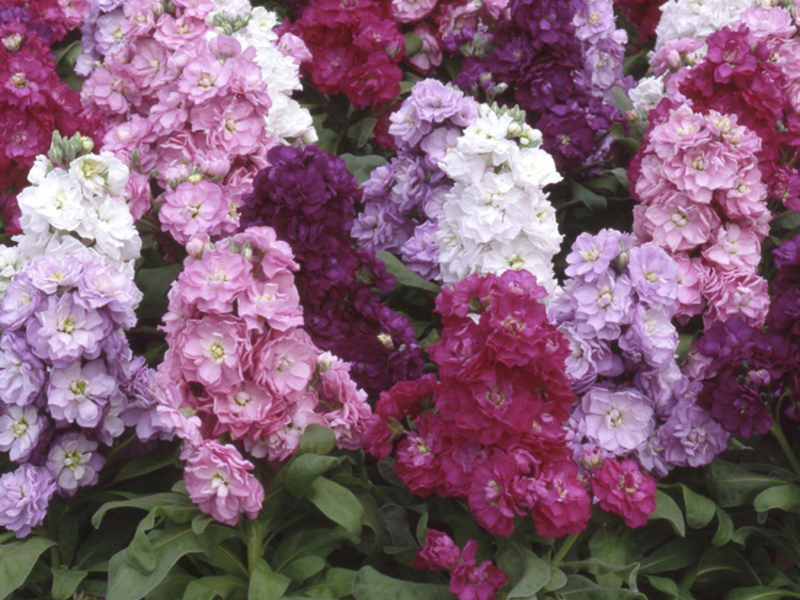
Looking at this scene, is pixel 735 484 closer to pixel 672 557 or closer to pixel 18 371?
pixel 672 557

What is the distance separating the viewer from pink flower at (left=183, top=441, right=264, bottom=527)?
2488mm

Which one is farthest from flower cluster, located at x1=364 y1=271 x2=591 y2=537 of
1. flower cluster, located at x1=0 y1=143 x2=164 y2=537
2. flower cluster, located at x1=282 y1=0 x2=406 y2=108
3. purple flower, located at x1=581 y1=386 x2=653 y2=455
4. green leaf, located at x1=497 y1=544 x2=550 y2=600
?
flower cluster, located at x1=282 y1=0 x2=406 y2=108

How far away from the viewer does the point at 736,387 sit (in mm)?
2781

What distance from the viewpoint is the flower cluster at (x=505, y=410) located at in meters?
2.43

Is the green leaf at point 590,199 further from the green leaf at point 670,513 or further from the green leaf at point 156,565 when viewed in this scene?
the green leaf at point 156,565

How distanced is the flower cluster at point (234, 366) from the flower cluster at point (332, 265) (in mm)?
283

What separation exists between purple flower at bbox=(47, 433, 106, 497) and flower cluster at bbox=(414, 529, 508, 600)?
0.88 meters

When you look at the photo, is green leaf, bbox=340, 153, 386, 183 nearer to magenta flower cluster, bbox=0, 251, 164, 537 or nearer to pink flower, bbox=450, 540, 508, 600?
magenta flower cluster, bbox=0, 251, 164, 537

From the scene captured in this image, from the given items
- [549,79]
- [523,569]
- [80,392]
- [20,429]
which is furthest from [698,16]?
[20,429]

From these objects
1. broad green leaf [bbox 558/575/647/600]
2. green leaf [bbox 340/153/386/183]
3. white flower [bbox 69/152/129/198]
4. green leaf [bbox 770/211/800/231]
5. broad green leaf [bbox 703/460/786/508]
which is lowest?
green leaf [bbox 340/153/386/183]

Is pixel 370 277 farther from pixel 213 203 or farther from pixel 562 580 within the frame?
pixel 562 580

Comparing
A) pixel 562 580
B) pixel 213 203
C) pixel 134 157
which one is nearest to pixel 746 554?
pixel 562 580

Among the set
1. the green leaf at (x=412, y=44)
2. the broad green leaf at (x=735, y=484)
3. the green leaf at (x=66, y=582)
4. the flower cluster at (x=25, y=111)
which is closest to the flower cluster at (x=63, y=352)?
the green leaf at (x=66, y=582)

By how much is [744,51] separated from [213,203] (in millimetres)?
1741
